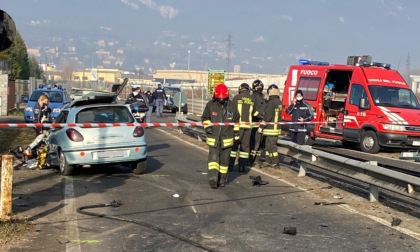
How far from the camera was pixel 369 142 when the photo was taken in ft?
54.2

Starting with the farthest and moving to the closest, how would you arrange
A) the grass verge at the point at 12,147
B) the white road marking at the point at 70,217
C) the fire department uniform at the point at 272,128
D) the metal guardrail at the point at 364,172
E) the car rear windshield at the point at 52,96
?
the car rear windshield at the point at 52,96
the fire department uniform at the point at 272,128
the metal guardrail at the point at 364,172
the grass verge at the point at 12,147
the white road marking at the point at 70,217

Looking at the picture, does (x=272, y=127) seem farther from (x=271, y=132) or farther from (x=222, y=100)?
(x=222, y=100)

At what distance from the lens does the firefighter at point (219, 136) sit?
962 centimetres

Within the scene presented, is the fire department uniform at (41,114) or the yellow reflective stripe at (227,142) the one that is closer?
the yellow reflective stripe at (227,142)

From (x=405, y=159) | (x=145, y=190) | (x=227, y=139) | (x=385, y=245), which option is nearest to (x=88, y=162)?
(x=145, y=190)

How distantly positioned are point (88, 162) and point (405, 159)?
8.71 meters

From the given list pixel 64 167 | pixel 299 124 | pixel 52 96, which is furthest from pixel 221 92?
pixel 52 96

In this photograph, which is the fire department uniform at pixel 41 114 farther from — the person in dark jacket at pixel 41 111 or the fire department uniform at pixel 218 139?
the fire department uniform at pixel 218 139

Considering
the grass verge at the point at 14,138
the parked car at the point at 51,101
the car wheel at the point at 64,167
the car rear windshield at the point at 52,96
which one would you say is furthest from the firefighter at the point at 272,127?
the car rear windshield at the point at 52,96

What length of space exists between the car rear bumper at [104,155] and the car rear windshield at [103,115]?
0.66m

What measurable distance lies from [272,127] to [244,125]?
100 cm

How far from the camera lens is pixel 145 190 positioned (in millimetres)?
9383

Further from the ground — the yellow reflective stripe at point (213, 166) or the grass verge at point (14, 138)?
the yellow reflective stripe at point (213, 166)

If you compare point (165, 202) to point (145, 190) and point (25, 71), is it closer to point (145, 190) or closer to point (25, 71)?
point (145, 190)
